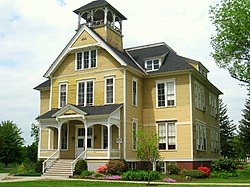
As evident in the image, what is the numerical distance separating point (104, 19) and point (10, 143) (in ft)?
73.4

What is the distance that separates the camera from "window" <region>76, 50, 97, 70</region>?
31391 mm

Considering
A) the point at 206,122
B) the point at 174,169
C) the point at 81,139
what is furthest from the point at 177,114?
the point at 81,139

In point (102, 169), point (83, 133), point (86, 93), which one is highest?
point (86, 93)

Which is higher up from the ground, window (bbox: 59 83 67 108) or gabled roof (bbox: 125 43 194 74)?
gabled roof (bbox: 125 43 194 74)

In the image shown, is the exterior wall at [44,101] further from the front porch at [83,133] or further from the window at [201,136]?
the window at [201,136]

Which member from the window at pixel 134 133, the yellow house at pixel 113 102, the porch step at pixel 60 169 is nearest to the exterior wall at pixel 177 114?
the yellow house at pixel 113 102

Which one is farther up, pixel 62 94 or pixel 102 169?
pixel 62 94

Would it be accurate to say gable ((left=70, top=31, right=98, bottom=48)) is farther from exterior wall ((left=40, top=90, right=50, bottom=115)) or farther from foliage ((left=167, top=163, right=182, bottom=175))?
foliage ((left=167, top=163, right=182, bottom=175))

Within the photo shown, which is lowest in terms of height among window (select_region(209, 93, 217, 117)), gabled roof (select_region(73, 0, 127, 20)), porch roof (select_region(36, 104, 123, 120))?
porch roof (select_region(36, 104, 123, 120))

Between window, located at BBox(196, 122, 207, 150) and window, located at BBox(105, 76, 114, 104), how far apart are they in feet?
27.1

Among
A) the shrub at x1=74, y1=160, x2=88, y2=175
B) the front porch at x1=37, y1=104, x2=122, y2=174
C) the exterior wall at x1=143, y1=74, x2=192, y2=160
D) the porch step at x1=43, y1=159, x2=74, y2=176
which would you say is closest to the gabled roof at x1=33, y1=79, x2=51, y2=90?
the front porch at x1=37, y1=104, x2=122, y2=174

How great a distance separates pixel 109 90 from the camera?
3016 cm

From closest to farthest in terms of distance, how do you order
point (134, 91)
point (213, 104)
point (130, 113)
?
point (130, 113) → point (134, 91) → point (213, 104)

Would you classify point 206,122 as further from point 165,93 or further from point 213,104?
point 165,93
